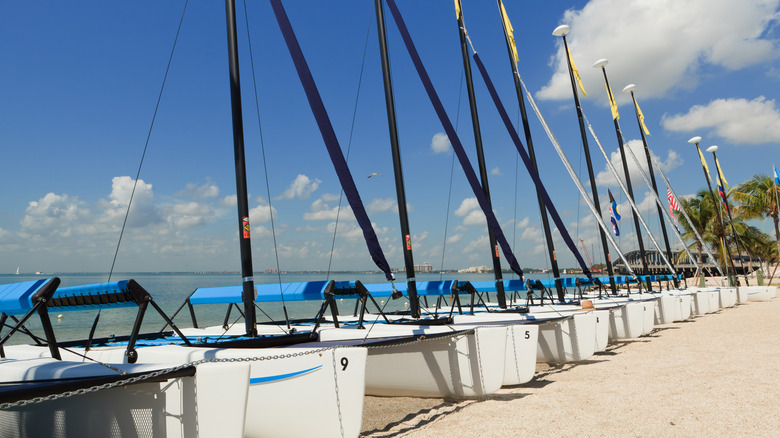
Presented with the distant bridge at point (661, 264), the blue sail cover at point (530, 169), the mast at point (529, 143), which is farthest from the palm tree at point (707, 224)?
the blue sail cover at point (530, 169)

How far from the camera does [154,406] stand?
159 inches

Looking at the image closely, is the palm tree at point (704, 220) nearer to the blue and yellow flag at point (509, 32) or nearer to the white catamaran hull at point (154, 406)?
the blue and yellow flag at point (509, 32)

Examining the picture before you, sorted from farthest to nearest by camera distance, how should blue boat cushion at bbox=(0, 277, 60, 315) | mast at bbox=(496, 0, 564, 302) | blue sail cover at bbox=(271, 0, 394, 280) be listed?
mast at bbox=(496, 0, 564, 302)
blue sail cover at bbox=(271, 0, 394, 280)
blue boat cushion at bbox=(0, 277, 60, 315)

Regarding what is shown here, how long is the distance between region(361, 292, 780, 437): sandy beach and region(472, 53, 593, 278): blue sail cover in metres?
2.47

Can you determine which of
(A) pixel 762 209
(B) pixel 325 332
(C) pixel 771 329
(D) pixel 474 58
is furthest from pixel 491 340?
(A) pixel 762 209

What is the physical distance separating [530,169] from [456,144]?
8.87ft

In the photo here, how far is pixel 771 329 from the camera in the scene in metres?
15.2

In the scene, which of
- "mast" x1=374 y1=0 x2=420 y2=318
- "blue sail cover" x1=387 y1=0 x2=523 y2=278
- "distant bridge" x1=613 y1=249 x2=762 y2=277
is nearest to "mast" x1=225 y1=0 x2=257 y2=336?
"mast" x1=374 y1=0 x2=420 y2=318

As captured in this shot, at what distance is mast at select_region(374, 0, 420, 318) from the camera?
959cm

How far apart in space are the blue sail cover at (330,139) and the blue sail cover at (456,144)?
10.5ft

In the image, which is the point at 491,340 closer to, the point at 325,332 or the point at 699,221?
the point at 325,332

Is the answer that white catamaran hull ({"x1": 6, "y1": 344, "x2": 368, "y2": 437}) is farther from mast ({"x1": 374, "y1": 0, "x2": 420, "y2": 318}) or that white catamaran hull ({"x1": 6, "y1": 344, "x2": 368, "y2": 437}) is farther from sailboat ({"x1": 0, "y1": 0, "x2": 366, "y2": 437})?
mast ({"x1": 374, "y1": 0, "x2": 420, "y2": 318})

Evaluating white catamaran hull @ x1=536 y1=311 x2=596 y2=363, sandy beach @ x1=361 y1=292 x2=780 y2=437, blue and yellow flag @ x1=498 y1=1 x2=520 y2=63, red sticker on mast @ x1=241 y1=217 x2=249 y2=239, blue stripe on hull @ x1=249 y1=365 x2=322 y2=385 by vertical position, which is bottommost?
sandy beach @ x1=361 y1=292 x2=780 y2=437

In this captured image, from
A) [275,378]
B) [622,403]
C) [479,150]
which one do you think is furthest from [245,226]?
[479,150]
